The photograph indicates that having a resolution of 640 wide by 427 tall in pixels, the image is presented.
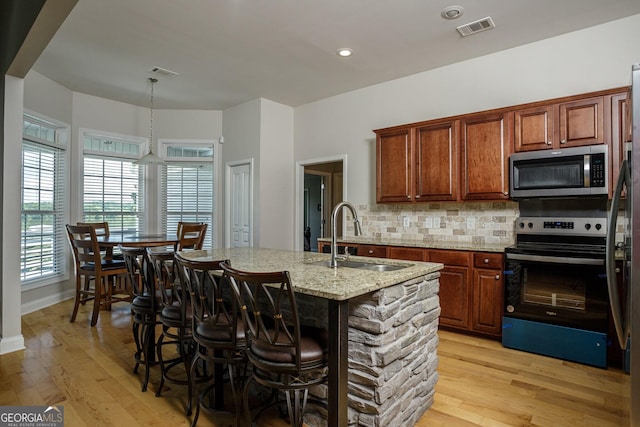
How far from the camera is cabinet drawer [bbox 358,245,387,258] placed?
397 cm

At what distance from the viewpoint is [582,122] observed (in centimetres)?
303

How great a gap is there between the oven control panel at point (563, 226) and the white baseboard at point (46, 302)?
560 cm

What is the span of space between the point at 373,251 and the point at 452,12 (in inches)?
94.7

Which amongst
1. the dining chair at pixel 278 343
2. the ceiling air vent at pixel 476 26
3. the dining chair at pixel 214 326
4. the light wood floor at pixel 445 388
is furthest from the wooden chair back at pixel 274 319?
the ceiling air vent at pixel 476 26

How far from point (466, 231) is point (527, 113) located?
1.33m

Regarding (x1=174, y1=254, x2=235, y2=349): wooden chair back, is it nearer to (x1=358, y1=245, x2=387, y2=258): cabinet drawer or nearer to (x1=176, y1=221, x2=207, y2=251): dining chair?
(x1=358, y1=245, x2=387, y2=258): cabinet drawer

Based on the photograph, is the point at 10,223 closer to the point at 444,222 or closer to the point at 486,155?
the point at 444,222

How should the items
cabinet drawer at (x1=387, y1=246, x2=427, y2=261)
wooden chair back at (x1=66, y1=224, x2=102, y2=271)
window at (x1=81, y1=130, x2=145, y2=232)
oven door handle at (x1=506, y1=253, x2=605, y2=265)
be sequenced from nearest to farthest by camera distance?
oven door handle at (x1=506, y1=253, x2=605, y2=265)
cabinet drawer at (x1=387, y1=246, x2=427, y2=261)
wooden chair back at (x1=66, y1=224, x2=102, y2=271)
window at (x1=81, y1=130, x2=145, y2=232)

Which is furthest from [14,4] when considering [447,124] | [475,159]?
[475,159]

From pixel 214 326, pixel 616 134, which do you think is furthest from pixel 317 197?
pixel 214 326

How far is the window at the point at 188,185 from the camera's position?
6.11 m

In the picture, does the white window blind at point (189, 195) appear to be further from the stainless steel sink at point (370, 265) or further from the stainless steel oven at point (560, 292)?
the stainless steel oven at point (560, 292)

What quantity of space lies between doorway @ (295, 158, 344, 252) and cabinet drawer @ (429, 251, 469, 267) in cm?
144

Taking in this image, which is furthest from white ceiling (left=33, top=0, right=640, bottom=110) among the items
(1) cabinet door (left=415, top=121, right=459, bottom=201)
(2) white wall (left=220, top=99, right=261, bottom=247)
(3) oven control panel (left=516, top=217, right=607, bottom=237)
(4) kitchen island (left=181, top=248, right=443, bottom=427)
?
(4) kitchen island (left=181, top=248, right=443, bottom=427)
